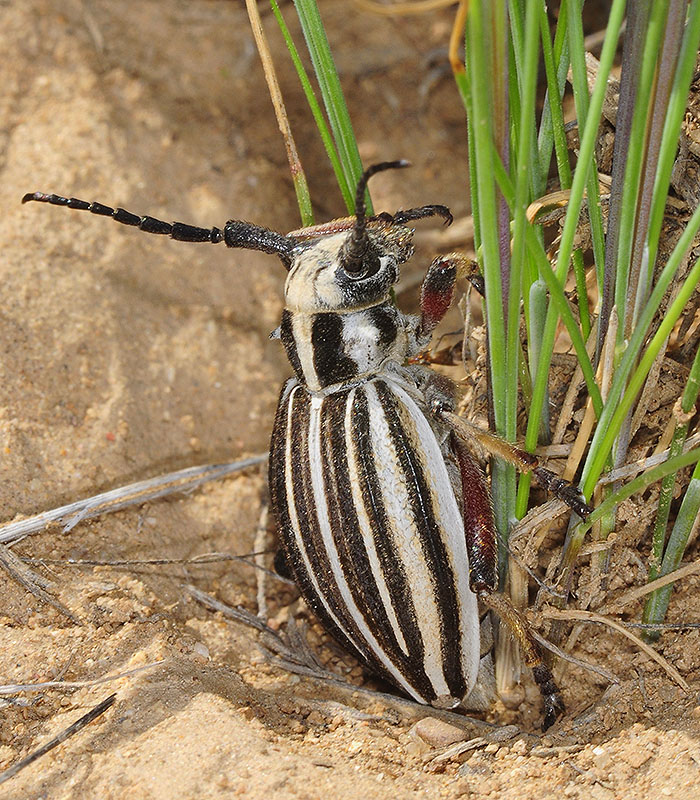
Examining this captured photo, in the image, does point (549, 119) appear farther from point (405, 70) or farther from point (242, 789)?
point (405, 70)

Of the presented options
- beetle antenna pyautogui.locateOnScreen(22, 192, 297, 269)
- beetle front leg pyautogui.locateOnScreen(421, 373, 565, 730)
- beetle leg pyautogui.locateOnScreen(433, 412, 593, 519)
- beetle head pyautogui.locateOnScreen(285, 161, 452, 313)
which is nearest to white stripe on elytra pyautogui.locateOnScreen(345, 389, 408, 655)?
beetle front leg pyautogui.locateOnScreen(421, 373, 565, 730)

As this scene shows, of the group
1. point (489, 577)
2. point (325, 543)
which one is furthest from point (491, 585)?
point (325, 543)

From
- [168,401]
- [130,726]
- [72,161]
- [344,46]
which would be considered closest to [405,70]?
[344,46]

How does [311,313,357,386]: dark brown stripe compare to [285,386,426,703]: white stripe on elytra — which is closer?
[285,386,426,703]: white stripe on elytra

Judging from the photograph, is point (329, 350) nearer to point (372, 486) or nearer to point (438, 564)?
point (372, 486)

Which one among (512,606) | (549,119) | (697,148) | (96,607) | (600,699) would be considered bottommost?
(600,699)

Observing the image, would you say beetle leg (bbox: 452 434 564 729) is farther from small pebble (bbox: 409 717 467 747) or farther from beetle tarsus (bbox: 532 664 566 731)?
small pebble (bbox: 409 717 467 747)
